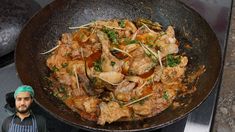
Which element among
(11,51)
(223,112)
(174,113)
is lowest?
(223,112)

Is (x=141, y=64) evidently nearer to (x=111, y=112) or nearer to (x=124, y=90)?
(x=124, y=90)

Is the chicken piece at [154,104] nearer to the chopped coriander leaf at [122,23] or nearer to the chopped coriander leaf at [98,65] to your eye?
the chopped coriander leaf at [98,65]

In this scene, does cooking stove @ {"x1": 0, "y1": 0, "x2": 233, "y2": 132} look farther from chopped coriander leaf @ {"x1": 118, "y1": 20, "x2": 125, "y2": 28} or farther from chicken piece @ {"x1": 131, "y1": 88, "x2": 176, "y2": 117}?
chopped coriander leaf @ {"x1": 118, "y1": 20, "x2": 125, "y2": 28}

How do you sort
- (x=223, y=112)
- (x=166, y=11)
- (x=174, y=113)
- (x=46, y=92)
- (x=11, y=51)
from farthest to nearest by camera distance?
(x=223, y=112) < (x=166, y=11) < (x=11, y=51) < (x=46, y=92) < (x=174, y=113)

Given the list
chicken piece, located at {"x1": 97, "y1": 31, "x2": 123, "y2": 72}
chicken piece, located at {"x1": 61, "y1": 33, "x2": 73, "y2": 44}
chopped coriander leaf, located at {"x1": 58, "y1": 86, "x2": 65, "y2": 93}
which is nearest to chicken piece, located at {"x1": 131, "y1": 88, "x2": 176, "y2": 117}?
chicken piece, located at {"x1": 97, "y1": 31, "x2": 123, "y2": 72}

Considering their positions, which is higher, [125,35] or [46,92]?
[125,35]

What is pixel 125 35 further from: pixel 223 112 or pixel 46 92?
pixel 223 112

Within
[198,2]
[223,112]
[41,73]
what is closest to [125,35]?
[41,73]

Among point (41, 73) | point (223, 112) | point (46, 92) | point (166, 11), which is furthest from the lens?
point (223, 112)
